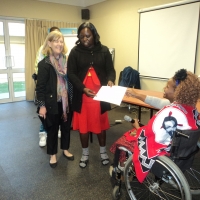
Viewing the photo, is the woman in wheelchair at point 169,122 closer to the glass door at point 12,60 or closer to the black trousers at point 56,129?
the black trousers at point 56,129

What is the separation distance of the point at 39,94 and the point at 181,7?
9.46 ft

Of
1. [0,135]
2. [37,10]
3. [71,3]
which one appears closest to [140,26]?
[71,3]

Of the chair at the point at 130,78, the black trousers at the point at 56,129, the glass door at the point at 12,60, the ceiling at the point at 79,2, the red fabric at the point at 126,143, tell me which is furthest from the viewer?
the ceiling at the point at 79,2

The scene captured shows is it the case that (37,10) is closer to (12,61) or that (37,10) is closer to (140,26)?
(12,61)

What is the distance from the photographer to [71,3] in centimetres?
516

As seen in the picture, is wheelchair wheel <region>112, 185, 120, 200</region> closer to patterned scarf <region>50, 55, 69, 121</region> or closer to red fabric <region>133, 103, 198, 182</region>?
red fabric <region>133, 103, 198, 182</region>

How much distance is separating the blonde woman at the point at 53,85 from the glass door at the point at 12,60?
137 inches

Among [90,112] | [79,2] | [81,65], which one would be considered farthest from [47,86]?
[79,2]

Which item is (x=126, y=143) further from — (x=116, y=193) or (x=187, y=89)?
(x=187, y=89)

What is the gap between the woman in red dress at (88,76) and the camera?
1.75 metres

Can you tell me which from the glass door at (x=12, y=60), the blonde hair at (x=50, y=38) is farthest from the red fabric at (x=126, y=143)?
the glass door at (x=12, y=60)

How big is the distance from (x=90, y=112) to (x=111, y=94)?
36cm

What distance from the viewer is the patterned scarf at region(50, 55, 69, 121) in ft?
5.91

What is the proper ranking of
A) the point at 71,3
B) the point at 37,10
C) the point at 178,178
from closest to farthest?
the point at 178,178 → the point at 37,10 → the point at 71,3
